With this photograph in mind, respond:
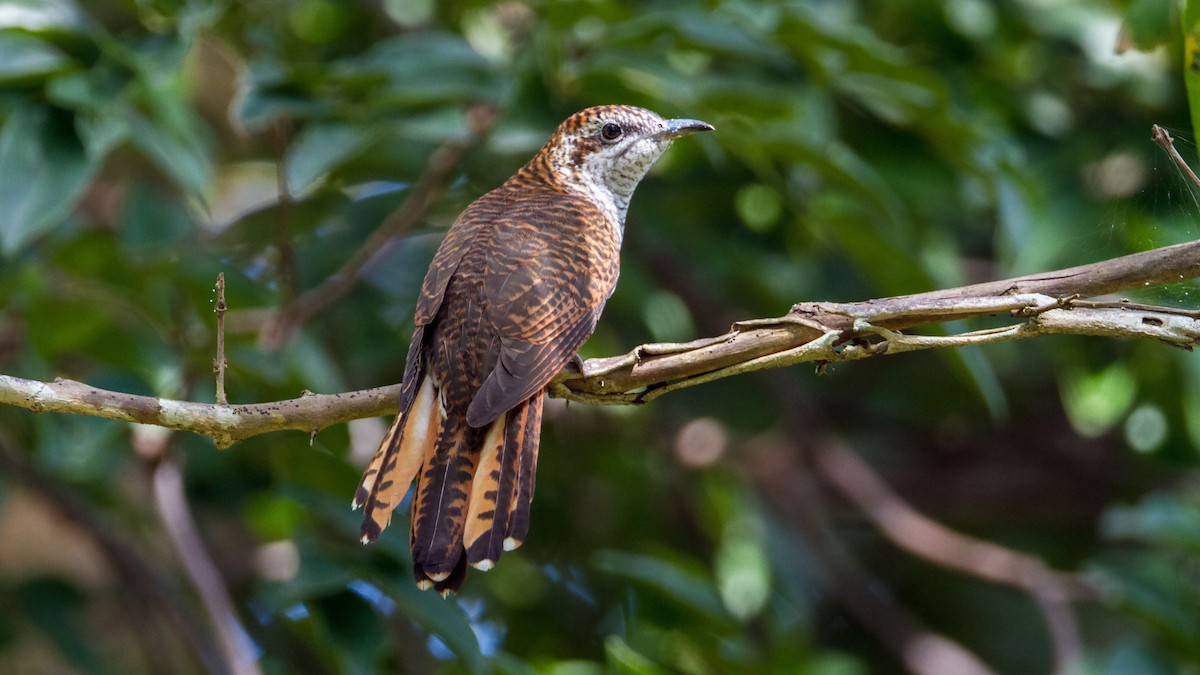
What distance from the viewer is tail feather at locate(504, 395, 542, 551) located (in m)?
2.55

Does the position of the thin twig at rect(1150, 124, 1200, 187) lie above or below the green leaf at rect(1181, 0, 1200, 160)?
below

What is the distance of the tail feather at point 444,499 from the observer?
8.27ft

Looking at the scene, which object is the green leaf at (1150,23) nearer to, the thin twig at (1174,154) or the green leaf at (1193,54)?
the green leaf at (1193,54)

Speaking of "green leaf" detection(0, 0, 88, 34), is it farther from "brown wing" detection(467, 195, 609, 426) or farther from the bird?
"brown wing" detection(467, 195, 609, 426)

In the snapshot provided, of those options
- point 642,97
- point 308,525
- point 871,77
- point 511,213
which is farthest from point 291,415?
point 871,77

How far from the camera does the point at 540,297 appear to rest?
2965 millimetres

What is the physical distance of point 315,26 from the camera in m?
5.34

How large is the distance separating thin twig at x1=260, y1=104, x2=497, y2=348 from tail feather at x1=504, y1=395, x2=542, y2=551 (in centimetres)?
133

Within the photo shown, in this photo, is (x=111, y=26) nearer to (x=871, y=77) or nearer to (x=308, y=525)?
(x=308, y=525)

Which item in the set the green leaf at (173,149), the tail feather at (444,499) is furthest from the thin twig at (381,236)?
the tail feather at (444,499)

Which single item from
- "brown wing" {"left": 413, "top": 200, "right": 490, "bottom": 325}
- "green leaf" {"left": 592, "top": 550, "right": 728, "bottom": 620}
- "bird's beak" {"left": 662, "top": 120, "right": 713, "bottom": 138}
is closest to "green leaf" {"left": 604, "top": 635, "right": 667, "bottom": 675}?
"green leaf" {"left": 592, "top": 550, "right": 728, "bottom": 620}

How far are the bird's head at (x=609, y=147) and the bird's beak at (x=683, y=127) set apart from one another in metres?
0.01

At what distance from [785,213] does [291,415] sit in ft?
8.01

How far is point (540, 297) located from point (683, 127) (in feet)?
2.98
